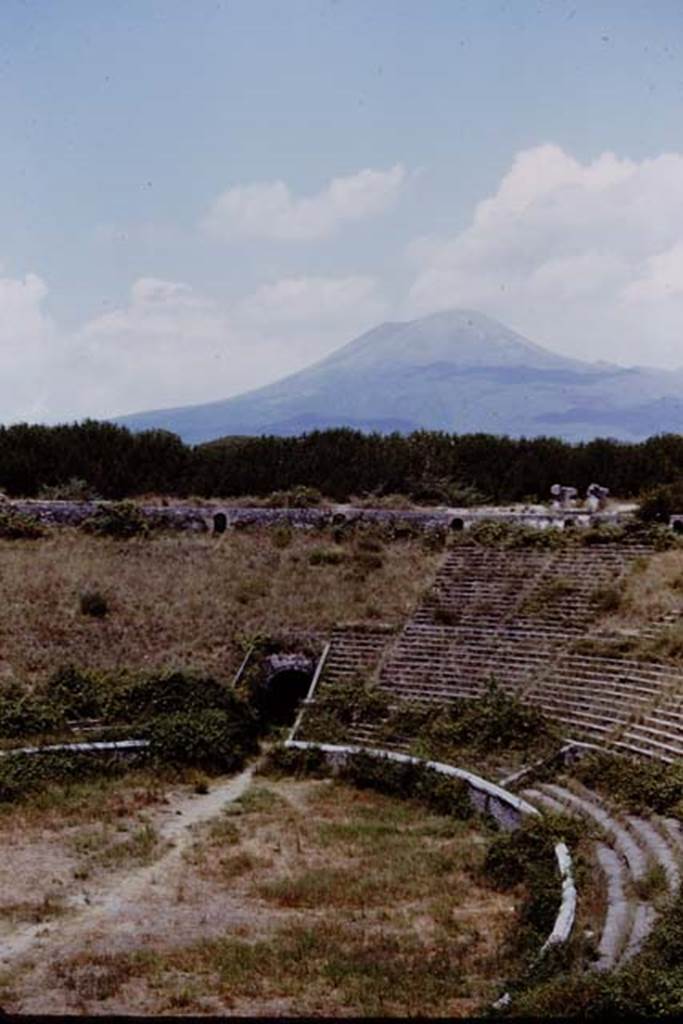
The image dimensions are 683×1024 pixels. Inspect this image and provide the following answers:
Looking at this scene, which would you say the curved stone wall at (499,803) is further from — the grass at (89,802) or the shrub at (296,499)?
the shrub at (296,499)

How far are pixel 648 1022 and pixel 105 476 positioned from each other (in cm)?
4572

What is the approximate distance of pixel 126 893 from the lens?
756 inches

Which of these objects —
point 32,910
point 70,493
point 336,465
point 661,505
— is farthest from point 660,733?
point 70,493

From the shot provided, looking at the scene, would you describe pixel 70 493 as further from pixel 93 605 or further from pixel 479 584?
pixel 479 584

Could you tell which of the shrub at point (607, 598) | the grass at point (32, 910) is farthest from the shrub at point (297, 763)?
the shrub at point (607, 598)

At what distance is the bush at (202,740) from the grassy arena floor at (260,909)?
142 cm

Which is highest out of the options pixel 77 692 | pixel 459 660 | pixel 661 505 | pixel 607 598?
pixel 661 505

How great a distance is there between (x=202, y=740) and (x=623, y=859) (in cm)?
1322

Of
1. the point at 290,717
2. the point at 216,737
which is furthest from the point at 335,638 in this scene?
the point at 216,737

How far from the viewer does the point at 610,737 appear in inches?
927

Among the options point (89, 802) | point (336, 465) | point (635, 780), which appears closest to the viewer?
point (635, 780)

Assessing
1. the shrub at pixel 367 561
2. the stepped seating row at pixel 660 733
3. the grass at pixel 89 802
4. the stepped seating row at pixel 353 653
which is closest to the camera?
the stepped seating row at pixel 660 733

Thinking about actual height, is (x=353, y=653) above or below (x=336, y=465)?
below

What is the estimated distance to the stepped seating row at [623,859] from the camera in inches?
545
